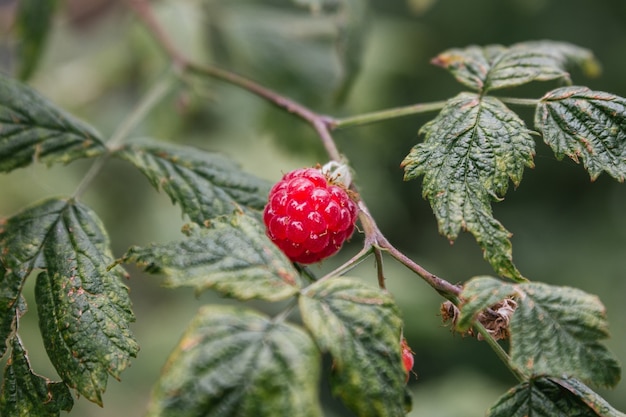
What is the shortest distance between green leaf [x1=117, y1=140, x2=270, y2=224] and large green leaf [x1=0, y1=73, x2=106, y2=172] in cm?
7

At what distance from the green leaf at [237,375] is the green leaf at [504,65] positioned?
603 millimetres

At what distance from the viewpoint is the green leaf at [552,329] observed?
0.86m

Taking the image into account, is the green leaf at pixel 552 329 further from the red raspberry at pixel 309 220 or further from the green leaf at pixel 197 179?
the green leaf at pixel 197 179

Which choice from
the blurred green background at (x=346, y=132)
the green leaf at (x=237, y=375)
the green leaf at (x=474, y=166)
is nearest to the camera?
the green leaf at (x=237, y=375)

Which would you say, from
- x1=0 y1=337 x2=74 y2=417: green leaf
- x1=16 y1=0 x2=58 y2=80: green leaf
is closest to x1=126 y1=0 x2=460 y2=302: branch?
x1=16 y1=0 x2=58 y2=80: green leaf

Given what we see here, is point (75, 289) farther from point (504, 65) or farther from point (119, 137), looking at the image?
point (504, 65)

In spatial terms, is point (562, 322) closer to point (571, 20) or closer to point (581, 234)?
point (581, 234)

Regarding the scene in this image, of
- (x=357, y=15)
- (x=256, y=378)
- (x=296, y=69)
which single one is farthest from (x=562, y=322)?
(x=296, y=69)

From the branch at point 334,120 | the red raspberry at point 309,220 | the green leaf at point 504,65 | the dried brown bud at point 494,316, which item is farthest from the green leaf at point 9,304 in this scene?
the green leaf at point 504,65

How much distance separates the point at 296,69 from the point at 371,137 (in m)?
0.36

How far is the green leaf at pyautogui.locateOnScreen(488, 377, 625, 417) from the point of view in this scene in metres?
0.92

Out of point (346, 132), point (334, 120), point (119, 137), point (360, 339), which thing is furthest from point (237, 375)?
point (346, 132)

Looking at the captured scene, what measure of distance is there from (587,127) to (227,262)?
22.3 inches

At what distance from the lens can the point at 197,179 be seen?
1245 millimetres
